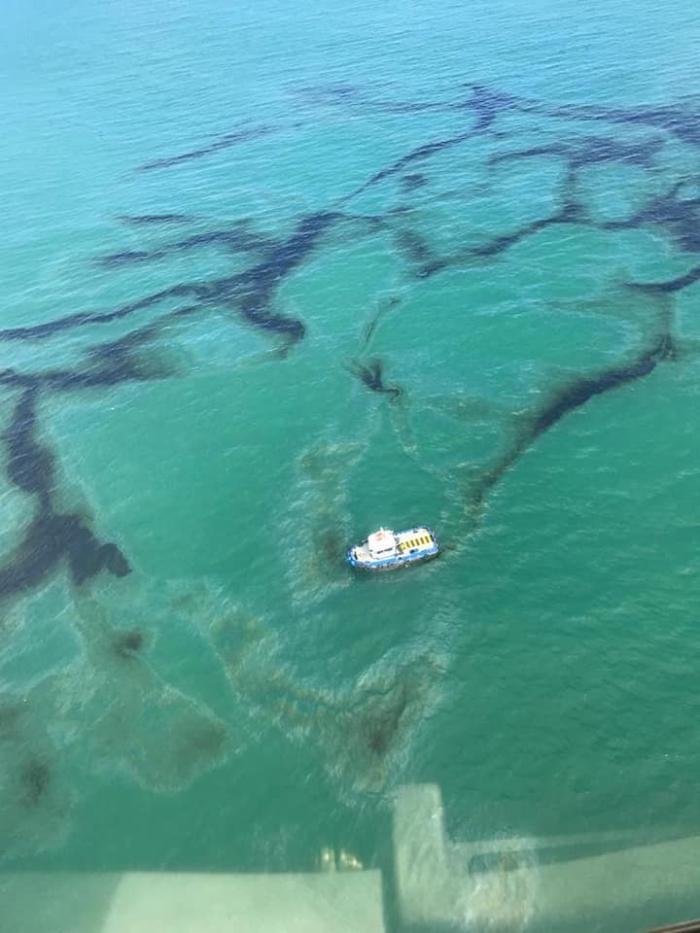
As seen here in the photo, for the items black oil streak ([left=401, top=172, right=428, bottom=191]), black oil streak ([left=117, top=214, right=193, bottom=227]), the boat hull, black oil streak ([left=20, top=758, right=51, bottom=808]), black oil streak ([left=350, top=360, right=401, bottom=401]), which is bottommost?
black oil streak ([left=20, top=758, right=51, bottom=808])

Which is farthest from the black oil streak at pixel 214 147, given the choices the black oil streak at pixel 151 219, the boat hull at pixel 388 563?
the boat hull at pixel 388 563

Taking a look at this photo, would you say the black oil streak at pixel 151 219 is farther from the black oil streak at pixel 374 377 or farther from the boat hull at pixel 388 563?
the boat hull at pixel 388 563

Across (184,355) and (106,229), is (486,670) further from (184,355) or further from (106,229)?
(106,229)

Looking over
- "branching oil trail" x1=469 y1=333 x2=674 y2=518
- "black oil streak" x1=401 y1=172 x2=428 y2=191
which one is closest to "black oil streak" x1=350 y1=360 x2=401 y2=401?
"branching oil trail" x1=469 y1=333 x2=674 y2=518

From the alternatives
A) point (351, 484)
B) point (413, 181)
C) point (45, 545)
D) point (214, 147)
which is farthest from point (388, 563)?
point (214, 147)

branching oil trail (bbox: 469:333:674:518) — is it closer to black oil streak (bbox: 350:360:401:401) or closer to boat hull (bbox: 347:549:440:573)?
boat hull (bbox: 347:549:440:573)

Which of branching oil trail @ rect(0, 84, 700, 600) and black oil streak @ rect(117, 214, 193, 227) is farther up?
→ black oil streak @ rect(117, 214, 193, 227)

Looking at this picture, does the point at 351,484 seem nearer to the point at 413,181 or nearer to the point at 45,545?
the point at 45,545

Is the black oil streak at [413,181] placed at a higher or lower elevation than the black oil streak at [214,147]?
lower
